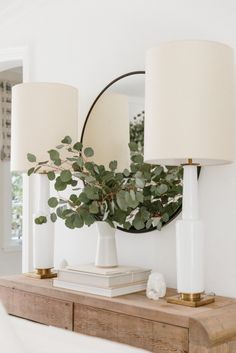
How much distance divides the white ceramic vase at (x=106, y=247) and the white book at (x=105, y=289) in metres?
0.14

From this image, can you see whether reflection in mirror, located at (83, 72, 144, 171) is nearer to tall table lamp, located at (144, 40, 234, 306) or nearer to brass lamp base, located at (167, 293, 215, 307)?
tall table lamp, located at (144, 40, 234, 306)

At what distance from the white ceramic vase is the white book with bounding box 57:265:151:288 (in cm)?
4

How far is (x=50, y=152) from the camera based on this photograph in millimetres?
2371

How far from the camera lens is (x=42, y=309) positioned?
7.77 ft

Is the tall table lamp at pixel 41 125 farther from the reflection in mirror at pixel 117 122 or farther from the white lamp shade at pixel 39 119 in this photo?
the reflection in mirror at pixel 117 122

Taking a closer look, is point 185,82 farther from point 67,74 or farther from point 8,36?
point 8,36

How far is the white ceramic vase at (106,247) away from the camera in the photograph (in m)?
2.29

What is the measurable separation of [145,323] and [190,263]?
287 millimetres

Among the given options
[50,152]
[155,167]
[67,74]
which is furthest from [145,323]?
[67,74]

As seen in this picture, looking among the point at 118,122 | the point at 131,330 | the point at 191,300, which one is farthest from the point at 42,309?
the point at 118,122

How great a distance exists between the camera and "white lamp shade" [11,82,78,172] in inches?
100

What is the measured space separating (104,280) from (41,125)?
34.6 inches

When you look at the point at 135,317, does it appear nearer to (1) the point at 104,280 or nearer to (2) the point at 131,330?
(2) the point at 131,330

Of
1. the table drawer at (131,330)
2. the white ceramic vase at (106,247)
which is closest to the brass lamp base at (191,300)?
the table drawer at (131,330)
